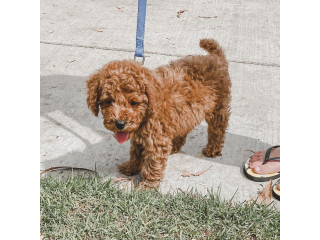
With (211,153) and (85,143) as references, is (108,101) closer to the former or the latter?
(85,143)

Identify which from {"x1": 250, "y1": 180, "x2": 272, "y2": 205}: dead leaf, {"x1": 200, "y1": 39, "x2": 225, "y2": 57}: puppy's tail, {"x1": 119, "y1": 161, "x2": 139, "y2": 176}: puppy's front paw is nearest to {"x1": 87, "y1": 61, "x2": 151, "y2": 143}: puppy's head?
{"x1": 119, "y1": 161, "x2": 139, "y2": 176}: puppy's front paw

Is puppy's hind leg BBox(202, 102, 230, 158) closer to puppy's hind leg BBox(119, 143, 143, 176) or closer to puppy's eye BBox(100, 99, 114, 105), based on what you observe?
puppy's hind leg BBox(119, 143, 143, 176)

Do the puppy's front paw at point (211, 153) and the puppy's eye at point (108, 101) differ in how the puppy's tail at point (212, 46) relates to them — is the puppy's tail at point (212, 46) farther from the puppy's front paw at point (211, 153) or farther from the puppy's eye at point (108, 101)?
the puppy's eye at point (108, 101)

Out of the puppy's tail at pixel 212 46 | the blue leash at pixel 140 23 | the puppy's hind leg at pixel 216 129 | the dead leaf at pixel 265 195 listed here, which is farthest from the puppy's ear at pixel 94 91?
the dead leaf at pixel 265 195

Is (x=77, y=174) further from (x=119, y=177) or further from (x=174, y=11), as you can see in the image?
(x=174, y=11)

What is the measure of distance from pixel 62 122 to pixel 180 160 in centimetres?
142

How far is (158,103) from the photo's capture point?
2.85m

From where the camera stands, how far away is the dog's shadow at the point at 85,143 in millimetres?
3562

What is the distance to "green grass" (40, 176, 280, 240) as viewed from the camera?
8.76ft

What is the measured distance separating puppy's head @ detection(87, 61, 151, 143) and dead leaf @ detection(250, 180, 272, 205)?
1246 millimetres

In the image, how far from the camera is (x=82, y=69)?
500cm

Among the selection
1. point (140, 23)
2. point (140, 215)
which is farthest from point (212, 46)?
point (140, 215)

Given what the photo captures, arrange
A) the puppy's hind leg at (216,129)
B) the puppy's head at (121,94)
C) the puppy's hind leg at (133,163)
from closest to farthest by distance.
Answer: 1. the puppy's head at (121,94)
2. the puppy's hind leg at (133,163)
3. the puppy's hind leg at (216,129)

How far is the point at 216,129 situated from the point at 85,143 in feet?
4.46
